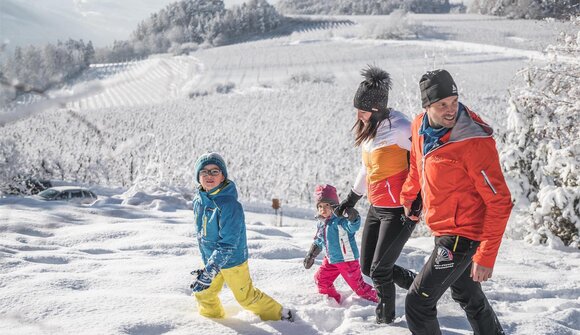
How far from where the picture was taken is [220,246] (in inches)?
138

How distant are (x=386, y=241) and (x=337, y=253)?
0.68 metres

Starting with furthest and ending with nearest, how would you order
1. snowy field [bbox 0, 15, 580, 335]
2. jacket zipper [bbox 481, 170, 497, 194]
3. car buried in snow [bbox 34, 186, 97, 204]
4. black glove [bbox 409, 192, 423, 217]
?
car buried in snow [bbox 34, 186, 97, 204], black glove [bbox 409, 192, 423, 217], jacket zipper [bbox 481, 170, 497, 194], snowy field [bbox 0, 15, 580, 335]

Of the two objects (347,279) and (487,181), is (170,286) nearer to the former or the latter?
(347,279)

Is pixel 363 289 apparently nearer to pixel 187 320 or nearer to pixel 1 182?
pixel 187 320

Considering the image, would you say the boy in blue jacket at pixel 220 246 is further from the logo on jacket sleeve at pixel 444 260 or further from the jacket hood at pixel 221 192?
the logo on jacket sleeve at pixel 444 260

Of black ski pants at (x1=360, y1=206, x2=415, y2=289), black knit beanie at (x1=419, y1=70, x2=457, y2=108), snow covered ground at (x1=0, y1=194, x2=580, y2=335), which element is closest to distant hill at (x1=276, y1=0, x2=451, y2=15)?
snow covered ground at (x1=0, y1=194, x2=580, y2=335)

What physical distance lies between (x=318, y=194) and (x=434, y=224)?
4.42ft

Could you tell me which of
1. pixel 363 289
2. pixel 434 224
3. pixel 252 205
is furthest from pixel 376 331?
pixel 252 205

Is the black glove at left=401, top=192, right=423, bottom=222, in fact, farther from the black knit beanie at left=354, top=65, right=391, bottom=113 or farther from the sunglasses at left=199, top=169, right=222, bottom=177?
the sunglasses at left=199, top=169, right=222, bottom=177

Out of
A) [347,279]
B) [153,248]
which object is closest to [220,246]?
[347,279]

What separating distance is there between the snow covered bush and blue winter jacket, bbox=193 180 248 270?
506cm

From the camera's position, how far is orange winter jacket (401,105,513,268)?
2.64 meters

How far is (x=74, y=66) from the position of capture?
129 cm

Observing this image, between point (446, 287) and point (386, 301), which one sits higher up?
point (446, 287)
